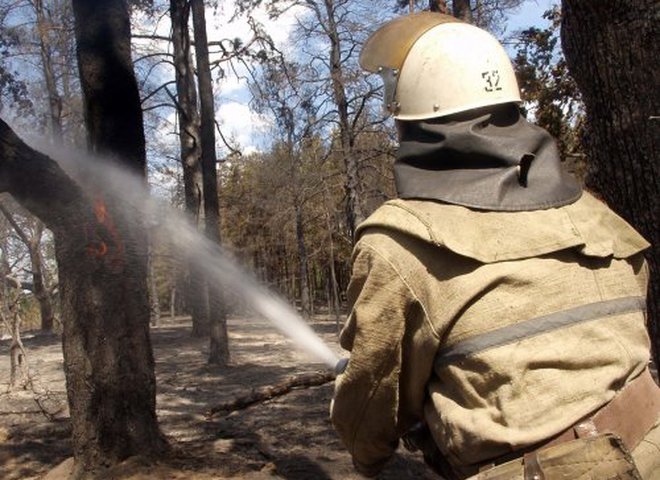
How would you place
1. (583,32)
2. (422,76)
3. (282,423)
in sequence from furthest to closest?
1. (282,423)
2. (583,32)
3. (422,76)

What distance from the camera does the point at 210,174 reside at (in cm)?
1286

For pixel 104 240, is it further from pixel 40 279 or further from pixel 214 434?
pixel 40 279

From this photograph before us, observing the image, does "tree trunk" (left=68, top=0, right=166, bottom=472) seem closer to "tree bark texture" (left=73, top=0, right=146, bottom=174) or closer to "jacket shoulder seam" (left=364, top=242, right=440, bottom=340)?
"tree bark texture" (left=73, top=0, right=146, bottom=174)

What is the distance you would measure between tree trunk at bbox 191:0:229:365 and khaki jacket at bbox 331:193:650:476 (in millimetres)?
10847

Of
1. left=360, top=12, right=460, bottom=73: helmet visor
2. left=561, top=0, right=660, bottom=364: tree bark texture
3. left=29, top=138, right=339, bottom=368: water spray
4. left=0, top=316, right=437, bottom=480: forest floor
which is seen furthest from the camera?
left=0, top=316, right=437, bottom=480: forest floor

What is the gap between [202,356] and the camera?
1534cm

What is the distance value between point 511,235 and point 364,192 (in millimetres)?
17825

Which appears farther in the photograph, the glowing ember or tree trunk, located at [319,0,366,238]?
tree trunk, located at [319,0,366,238]

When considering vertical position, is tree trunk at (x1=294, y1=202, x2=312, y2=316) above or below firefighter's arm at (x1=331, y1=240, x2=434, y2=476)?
above

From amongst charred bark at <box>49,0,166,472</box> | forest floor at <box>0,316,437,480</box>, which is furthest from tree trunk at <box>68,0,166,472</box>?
forest floor at <box>0,316,437,480</box>

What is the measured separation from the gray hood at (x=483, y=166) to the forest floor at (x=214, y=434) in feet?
13.6

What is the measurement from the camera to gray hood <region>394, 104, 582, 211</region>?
1.83 meters

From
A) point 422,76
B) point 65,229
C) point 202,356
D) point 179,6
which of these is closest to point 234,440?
point 65,229

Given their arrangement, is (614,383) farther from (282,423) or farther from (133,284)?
(282,423)
